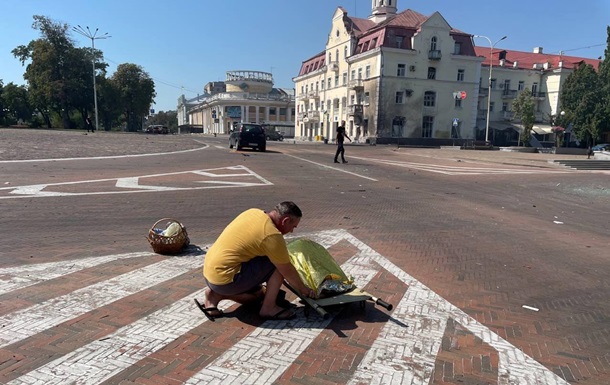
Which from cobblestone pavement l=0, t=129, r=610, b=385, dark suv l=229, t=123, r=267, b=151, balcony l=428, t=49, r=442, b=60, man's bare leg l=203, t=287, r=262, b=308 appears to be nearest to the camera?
cobblestone pavement l=0, t=129, r=610, b=385

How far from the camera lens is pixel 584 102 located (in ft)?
181

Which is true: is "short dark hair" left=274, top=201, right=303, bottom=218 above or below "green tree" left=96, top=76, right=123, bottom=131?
below

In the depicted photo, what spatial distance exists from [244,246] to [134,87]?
81164 mm

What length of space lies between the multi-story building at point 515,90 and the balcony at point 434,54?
35.0 ft

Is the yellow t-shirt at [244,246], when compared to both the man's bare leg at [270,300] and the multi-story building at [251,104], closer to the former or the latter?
the man's bare leg at [270,300]

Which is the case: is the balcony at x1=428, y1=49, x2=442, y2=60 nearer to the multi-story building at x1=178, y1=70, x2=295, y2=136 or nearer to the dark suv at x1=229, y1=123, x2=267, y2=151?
the dark suv at x1=229, y1=123, x2=267, y2=151

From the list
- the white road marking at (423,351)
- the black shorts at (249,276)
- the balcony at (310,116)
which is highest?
the balcony at (310,116)

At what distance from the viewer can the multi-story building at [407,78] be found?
55.2 m

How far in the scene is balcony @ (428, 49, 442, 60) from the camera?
55.7 metres

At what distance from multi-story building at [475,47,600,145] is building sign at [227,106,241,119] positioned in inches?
2074

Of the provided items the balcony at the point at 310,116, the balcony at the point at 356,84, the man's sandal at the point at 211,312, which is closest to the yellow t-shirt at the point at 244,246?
the man's sandal at the point at 211,312

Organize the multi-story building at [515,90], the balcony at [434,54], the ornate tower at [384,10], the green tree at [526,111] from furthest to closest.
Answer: the ornate tower at [384,10] → the multi-story building at [515,90] → the balcony at [434,54] → the green tree at [526,111]

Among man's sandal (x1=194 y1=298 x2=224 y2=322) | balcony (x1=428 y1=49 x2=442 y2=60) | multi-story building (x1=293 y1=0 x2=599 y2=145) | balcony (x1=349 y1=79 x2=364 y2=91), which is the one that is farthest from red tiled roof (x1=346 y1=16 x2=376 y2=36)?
man's sandal (x1=194 y1=298 x2=224 y2=322)

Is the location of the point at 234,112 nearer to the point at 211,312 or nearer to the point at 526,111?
the point at 526,111
